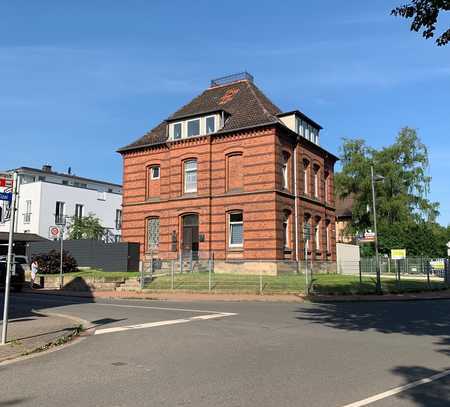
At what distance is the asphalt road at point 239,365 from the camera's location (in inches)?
227

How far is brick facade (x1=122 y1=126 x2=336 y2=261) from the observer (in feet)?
96.6

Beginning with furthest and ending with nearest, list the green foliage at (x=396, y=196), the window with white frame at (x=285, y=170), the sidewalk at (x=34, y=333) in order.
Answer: the green foliage at (x=396, y=196) → the window with white frame at (x=285, y=170) → the sidewalk at (x=34, y=333)

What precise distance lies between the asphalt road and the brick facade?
52.8 ft

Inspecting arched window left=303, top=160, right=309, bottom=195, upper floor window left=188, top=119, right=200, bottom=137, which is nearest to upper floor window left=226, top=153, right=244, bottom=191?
upper floor window left=188, top=119, right=200, bottom=137

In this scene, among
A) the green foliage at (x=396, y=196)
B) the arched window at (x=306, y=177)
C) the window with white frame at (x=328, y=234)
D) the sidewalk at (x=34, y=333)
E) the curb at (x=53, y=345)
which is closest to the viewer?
the curb at (x=53, y=345)

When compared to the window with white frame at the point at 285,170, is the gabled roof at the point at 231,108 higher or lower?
higher

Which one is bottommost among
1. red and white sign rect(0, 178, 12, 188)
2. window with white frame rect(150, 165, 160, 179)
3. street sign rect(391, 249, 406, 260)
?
street sign rect(391, 249, 406, 260)

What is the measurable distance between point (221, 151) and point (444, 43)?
72.9ft

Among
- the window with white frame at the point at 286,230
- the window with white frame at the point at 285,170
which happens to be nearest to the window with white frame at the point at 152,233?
the window with white frame at the point at 286,230

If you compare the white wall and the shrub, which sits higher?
the white wall

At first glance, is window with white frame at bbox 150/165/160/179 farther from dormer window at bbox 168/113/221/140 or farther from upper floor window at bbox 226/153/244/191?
upper floor window at bbox 226/153/244/191

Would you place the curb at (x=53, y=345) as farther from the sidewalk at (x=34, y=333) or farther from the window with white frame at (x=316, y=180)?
the window with white frame at (x=316, y=180)

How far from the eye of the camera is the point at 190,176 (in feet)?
108

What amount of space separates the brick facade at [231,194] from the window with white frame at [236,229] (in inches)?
10.5
